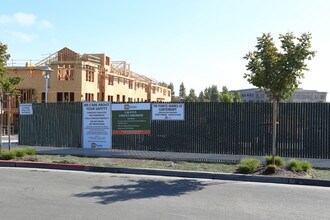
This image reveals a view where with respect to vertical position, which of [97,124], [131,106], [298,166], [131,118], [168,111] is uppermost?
[131,106]

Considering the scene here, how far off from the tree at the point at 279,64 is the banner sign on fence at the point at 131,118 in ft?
16.9

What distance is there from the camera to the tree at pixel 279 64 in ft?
38.1

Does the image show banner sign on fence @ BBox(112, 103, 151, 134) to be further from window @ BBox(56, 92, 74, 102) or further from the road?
window @ BBox(56, 92, 74, 102)

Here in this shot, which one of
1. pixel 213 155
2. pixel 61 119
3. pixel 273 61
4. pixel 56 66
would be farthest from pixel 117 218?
pixel 56 66

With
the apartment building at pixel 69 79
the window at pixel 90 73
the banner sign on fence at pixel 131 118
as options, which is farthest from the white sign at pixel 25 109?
the window at pixel 90 73

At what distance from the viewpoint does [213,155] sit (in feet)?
48.6

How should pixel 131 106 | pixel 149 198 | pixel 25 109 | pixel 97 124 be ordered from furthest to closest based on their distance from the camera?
pixel 25 109, pixel 97 124, pixel 131 106, pixel 149 198

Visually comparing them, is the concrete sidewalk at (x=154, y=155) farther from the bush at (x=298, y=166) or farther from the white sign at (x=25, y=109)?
the white sign at (x=25, y=109)

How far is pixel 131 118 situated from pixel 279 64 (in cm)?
663

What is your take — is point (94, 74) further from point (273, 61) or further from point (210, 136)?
point (273, 61)

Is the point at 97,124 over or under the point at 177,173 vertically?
over

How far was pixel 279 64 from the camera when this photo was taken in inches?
461

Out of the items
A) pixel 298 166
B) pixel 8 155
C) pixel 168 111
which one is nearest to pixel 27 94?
pixel 8 155

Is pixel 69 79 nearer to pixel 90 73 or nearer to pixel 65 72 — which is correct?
pixel 65 72
